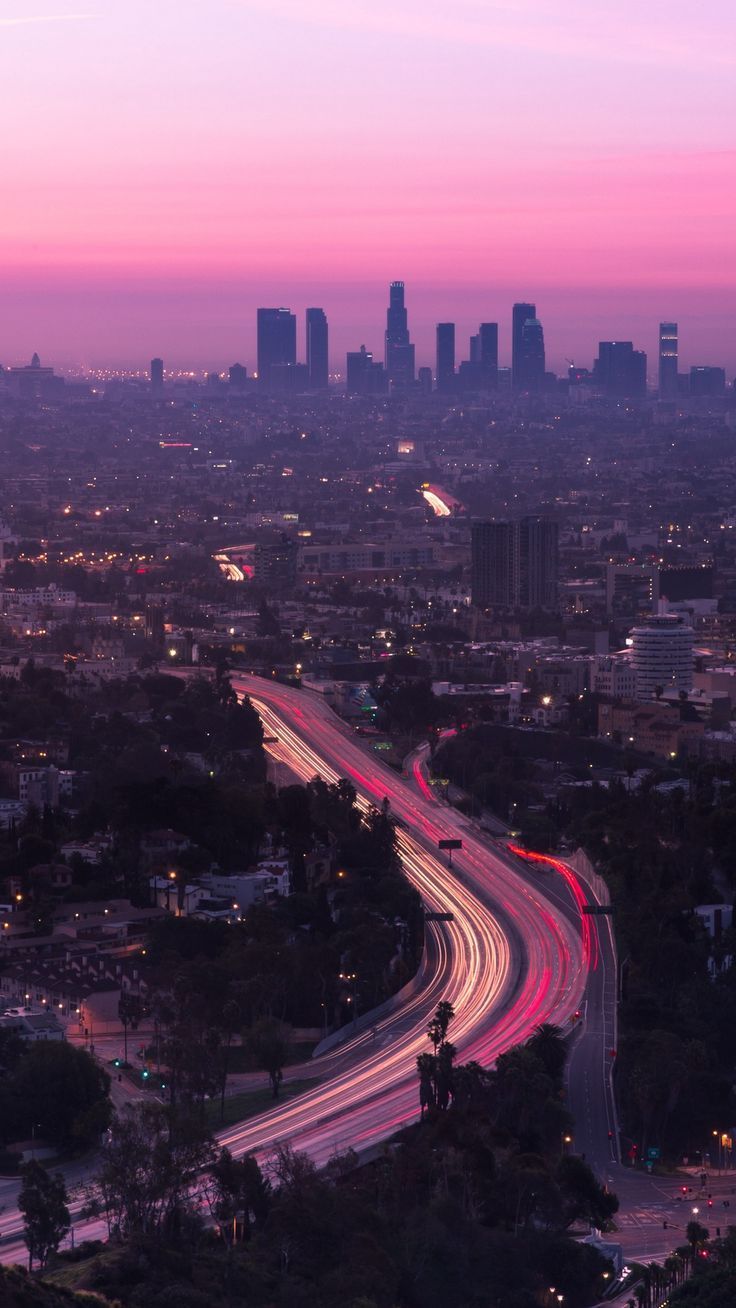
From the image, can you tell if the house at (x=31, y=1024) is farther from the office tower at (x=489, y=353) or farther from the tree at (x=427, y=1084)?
the office tower at (x=489, y=353)

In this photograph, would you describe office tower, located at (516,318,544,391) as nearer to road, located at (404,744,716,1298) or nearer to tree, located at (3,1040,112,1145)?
road, located at (404,744,716,1298)

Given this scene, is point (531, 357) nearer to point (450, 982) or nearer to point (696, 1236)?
point (450, 982)

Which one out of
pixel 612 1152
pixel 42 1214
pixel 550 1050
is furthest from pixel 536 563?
pixel 42 1214

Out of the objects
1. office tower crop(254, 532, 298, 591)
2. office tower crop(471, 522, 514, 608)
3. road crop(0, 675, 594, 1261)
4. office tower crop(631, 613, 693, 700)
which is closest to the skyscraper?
office tower crop(254, 532, 298, 591)

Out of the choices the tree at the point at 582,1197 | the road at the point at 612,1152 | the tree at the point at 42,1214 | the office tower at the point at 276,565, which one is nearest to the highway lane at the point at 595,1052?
the road at the point at 612,1152

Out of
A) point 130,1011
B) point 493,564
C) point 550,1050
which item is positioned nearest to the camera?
point 550,1050
